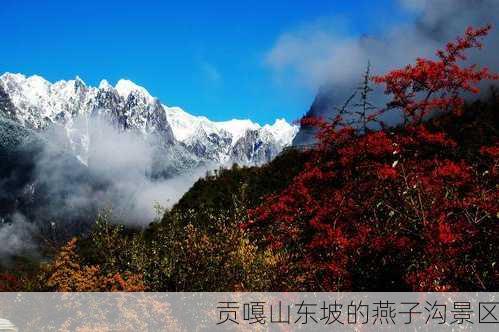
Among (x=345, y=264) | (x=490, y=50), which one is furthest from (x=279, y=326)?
(x=490, y=50)

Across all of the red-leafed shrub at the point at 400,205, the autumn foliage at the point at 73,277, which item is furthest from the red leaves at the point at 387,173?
the autumn foliage at the point at 73,277

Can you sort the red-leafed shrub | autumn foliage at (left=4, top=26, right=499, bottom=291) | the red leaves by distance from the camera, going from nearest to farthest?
the red-leafed shrub, autumn foliage at (left=4, top=26, right=499, bottom=291), the red leaves

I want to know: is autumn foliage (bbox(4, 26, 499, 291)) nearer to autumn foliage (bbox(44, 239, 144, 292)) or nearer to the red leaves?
the red leaves

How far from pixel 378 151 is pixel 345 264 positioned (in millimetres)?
3436

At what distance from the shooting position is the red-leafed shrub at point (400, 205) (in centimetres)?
Result: 1009

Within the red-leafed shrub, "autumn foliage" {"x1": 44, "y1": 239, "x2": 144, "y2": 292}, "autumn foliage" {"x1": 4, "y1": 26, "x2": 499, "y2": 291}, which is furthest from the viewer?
"autumn foliage" {"x1": 44, "y1": 239, "x2": 144, "y2": 292}

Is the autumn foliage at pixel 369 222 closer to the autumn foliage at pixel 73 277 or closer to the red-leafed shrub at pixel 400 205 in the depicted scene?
the red-leafed shrub at pixel 400 205

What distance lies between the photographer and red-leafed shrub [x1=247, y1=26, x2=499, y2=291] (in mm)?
10086

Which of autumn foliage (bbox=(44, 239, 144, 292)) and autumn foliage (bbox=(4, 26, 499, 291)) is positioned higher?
autumn foliage (bbox=(4, 26, 499, 291))

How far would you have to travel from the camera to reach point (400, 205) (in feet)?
39.2

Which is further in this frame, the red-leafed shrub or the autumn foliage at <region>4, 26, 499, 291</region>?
the autumn foliage at <region>4, 26, 499, 291</region>

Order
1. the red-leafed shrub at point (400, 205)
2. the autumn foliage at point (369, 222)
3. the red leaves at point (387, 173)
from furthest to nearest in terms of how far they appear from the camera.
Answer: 1. the red leaves at point (387, 173)
2. the autumn foliage at point (369, 222)
3. the red-leafed shrub at point (400, 205)

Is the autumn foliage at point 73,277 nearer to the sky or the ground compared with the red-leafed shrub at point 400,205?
nearer to the ground

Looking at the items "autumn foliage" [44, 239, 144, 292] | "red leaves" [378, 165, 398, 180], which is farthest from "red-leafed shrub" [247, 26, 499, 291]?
"autumn foliage" [44, 239, 144, 292]
